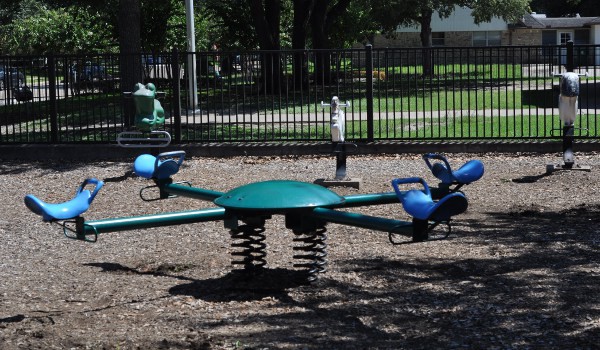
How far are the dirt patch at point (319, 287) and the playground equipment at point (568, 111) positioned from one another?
210 cm

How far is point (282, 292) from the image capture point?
7.25 metres

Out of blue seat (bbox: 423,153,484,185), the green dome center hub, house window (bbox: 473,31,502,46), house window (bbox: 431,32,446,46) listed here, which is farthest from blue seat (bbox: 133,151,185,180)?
house window (bbox: 431,32,446,46)

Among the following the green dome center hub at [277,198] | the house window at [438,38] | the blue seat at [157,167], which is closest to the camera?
the green dome center hub at [277,198]

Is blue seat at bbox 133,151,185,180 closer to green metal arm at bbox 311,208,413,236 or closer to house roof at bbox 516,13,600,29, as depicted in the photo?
green metal arm at bbox 311,208,413,236

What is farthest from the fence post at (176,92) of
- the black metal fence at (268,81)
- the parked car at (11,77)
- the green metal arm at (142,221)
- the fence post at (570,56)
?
the green metal arm at (142,221)

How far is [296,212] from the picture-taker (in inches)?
274

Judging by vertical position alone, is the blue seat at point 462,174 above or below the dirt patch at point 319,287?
above

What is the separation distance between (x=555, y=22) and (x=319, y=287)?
68.0 m

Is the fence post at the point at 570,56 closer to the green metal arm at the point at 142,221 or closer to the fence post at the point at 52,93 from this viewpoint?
the fence post at the point at 52,93

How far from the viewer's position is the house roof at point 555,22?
69412 mm

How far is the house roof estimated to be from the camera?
69.4 meters

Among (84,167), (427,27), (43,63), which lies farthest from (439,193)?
(427,27)

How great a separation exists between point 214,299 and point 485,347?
2102mm

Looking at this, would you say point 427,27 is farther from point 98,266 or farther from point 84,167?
point 98,266
